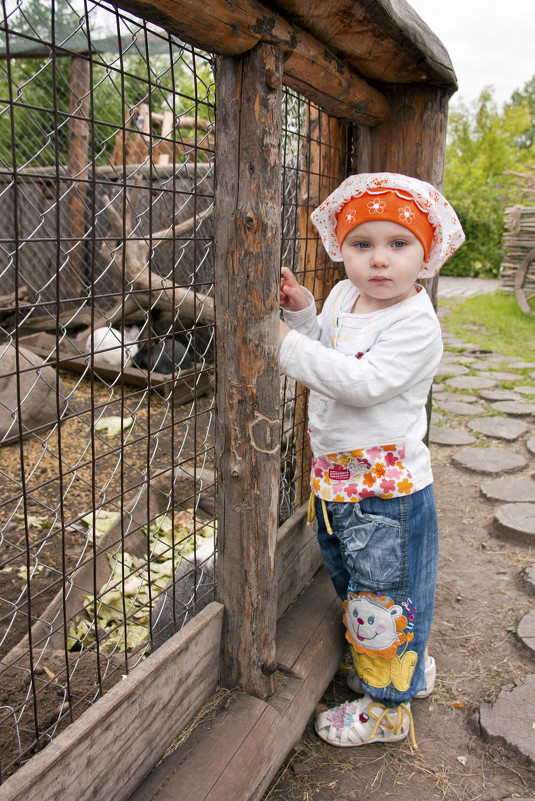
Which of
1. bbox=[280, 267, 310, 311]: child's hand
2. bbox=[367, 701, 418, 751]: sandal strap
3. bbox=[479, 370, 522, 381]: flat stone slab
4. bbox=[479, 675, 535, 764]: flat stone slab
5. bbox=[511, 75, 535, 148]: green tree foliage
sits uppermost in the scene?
bbox=[511, 75, 535, 148]: green tree foliage

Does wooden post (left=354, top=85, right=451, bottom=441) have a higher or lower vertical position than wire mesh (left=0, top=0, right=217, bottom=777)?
higher

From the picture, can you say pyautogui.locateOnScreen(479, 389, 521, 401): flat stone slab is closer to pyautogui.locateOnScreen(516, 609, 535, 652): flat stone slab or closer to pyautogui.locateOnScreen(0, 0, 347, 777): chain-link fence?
pyautogui.locateOnScreen(0, 0, 347, 777): chain-link fence

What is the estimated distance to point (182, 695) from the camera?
182 cm

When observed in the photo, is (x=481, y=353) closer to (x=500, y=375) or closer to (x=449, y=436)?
(x=500, y=375)

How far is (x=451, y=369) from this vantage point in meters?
6.90

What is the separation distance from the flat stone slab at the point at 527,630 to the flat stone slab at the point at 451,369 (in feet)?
13.8

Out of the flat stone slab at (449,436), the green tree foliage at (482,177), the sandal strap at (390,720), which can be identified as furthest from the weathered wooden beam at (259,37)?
the green tree foliage at (482,177)

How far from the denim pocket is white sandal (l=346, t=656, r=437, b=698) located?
1.77ft

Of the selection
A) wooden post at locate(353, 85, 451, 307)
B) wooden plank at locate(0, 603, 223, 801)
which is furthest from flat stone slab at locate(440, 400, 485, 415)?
wooden plank at locate(0, 603, 223, 801)

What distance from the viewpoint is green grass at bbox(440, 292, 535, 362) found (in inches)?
321

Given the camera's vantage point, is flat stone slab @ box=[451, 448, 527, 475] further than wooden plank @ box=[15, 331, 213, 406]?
No

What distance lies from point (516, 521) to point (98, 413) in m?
3.53

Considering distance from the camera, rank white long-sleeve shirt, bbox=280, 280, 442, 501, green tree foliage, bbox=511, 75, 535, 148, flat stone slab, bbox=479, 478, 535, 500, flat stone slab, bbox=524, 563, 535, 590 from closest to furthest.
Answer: white long-sleeve shirt, bbox=280, 280, 442, 501 < flat stone slab, bbox=524, 563, 535, 590 < flat stone slab, bbox=479, 478, 535, 500 < green tree foliage, bbox=511, 75, 535, 148

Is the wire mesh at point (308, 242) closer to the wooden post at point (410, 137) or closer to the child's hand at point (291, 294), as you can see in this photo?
the wooden post at point (410, 137)
